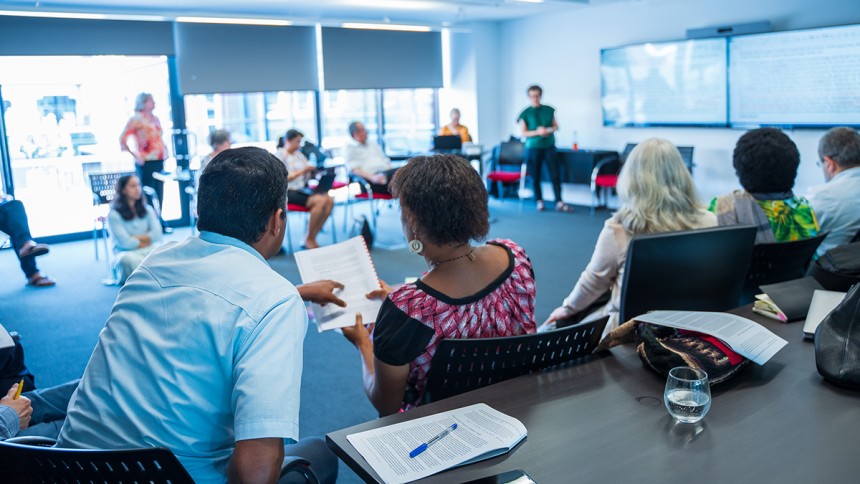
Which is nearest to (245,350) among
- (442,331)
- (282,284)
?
(282,284)

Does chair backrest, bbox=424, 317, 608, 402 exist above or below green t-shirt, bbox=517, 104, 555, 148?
below

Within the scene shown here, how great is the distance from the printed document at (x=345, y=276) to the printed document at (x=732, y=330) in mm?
833

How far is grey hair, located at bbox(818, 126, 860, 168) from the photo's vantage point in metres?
3.19

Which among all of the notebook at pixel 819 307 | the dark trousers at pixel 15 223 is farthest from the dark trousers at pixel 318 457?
the dark trousers at pixel 15 223

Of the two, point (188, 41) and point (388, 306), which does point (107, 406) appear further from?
point (188, 41)

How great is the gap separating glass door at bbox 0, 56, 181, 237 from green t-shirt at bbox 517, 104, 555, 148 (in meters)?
4.33

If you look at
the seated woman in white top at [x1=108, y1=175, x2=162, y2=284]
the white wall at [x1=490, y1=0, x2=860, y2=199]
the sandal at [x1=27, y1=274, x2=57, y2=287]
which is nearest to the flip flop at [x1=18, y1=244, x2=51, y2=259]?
the sandal at [x1=27, y1=274, x2=57, y2=287]

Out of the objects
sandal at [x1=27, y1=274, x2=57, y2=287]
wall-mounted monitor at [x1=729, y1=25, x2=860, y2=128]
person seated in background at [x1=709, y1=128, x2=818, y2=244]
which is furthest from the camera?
wall-mounted monitor at [x1=729, y1=25, x2=860, y2=128]

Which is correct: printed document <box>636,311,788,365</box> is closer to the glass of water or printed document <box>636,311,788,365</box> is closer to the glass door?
the glass of water

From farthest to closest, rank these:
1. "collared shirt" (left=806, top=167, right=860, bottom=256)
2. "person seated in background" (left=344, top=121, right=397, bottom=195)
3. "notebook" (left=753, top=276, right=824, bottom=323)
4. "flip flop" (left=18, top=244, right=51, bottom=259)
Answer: "person seated in background" (left=344, top=121, right=397, bottom=195), "flip flop" (left=18, top=244, right=51, bottom=259), "collared shirt" (left=806, top=167, right=860, bottom=256), "notebook" (left=753, top=276, right=824, bottom=323)

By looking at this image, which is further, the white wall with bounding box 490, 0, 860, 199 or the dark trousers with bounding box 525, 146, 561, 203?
the dark trousers with bounding box 525, 146, 561, 203

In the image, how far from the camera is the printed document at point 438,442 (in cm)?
121

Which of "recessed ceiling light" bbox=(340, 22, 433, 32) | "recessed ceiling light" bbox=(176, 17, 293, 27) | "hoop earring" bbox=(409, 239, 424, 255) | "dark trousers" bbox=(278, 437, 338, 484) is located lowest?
"dark trousers" bbox=(278, 437, 338, 484)

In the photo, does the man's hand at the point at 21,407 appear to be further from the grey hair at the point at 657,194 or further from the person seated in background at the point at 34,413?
the grey hair at the point at 657,194
